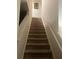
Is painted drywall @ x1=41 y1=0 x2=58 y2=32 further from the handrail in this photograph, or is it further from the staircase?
the staircase

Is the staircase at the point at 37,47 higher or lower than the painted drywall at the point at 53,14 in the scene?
lower

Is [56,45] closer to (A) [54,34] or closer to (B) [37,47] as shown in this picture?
(A) [54,34]

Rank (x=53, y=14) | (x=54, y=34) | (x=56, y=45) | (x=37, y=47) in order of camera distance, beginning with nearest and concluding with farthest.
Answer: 1. (x=56, y=45)
2. (x=54, y=34)
3. (x=53, y=14)
4. (x=37, y=47)

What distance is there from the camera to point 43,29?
7203 mm

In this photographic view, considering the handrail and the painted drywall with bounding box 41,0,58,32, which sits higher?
the painted drywall with bounding box 41,0,58,32

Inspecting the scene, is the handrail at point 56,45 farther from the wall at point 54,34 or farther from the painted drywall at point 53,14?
the painted drywall at point 53,14

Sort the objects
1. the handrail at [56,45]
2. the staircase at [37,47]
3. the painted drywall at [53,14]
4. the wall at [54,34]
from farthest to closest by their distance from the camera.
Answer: the staircase at [37,47]
the painted drywall at [53,14]
the wall at [54,34]
the handrail at [56,45]

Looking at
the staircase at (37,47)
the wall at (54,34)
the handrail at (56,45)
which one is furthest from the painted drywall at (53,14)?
the staircase at (37,47)

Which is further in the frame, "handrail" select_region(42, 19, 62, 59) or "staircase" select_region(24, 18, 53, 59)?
"staircase" select_region(24, 18, 53, 59)

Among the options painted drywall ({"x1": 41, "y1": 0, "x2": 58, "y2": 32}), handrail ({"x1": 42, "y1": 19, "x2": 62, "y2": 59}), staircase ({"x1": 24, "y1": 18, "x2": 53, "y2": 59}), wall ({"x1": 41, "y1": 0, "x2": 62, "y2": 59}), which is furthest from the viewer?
staircase ({"x1": 24, "y1": 18, "x2": 53, "y2": 59})

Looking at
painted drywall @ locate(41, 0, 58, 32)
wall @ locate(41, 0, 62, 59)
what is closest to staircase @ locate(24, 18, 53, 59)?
wall @ locate(41, 0, 62, 59)

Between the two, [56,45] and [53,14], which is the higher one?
[53,14]

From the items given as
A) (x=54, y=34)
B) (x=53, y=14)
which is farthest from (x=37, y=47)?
(x=53, y=14)
